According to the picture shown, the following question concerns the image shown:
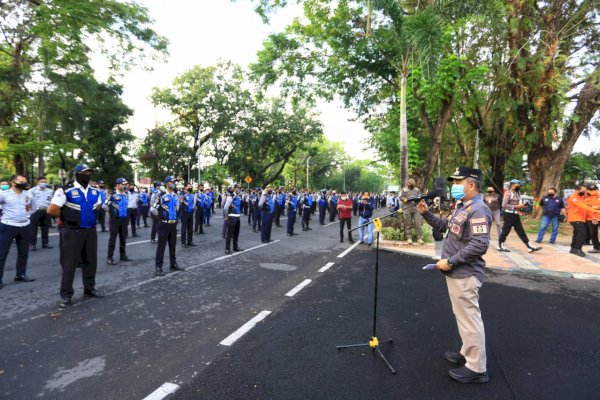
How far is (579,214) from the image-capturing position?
987cm

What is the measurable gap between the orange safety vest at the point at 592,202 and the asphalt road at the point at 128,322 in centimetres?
832

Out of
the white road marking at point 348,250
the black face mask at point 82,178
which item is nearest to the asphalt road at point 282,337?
the black face mask at point 82,178

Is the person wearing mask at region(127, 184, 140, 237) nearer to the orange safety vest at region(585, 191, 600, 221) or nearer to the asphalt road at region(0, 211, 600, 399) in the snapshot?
the asphalt road at region(0, 211, 600, 399)

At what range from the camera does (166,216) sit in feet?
24.6

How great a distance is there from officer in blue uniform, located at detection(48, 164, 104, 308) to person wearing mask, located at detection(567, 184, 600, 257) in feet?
39.6

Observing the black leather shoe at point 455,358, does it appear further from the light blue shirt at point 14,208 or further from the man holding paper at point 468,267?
the light blue shirt at point 14,208

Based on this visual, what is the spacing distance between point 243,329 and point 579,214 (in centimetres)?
1035

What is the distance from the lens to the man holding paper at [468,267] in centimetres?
333

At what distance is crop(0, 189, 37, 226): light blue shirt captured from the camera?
259 inches

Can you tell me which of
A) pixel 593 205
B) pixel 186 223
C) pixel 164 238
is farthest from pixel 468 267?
pixel 593 205

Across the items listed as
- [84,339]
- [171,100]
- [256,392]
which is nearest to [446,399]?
[256,392]

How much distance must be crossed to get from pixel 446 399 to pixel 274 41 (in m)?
14.8

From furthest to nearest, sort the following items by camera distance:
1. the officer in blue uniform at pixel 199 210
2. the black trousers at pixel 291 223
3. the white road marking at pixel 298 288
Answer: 1. the black trousers at pixel 291 223
2. the officer in blue uniform at pixel 199 210
3. the white road marking at pixel 298 288

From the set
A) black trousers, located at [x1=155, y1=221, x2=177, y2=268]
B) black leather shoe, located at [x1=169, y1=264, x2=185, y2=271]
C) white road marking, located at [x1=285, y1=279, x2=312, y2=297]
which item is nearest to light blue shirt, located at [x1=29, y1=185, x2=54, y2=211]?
black trousers, located at [x1=155, y1=221, x2=177, y2=268]
